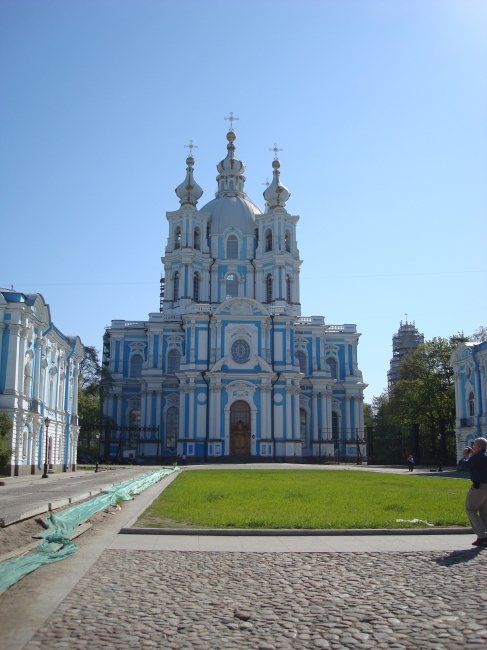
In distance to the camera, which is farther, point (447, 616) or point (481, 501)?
point (481, 501)

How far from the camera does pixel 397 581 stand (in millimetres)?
8320

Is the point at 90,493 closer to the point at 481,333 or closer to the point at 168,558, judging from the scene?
the point at 168,558

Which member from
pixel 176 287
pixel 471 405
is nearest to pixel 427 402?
pixel 471 405

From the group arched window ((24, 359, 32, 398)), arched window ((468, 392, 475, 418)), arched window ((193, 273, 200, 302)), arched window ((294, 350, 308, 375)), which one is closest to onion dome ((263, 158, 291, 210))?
arched window ((193, 273, 200, 302))

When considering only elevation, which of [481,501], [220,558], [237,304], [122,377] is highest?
[237,304]

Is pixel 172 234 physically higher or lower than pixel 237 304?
higher

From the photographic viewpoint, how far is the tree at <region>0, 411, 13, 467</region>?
33.5m

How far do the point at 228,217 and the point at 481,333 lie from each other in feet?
92.8

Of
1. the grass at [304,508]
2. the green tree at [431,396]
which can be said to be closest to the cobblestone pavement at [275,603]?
the grass at [304,508]

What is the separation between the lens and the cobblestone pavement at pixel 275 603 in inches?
240

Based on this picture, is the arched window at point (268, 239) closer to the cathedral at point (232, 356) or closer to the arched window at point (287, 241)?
the cathedral at point (232, 356)

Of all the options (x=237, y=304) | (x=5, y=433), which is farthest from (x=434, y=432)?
(x=5, y=433)

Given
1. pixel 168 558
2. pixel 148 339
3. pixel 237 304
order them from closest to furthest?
pixel 168 558 < pixel 237 304 < pixel 148 339

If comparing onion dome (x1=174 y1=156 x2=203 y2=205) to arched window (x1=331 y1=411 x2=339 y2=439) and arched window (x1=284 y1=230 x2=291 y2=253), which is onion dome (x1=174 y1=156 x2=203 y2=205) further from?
arched window (x1=331 y1=411 x2=339 y2=439)
